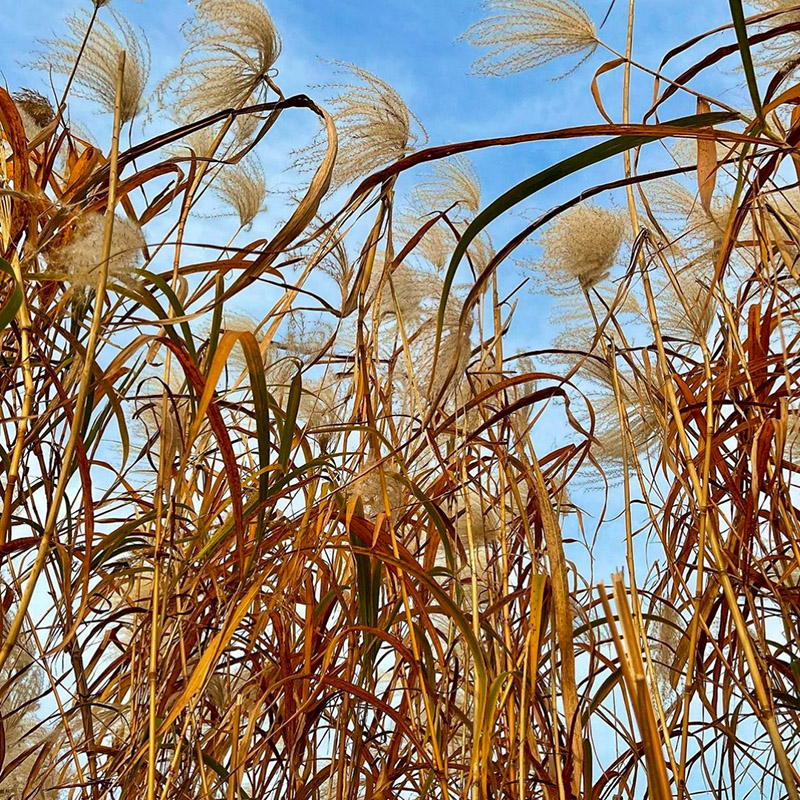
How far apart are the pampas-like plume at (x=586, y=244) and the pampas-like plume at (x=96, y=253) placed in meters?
0.46

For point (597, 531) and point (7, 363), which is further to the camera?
point (597, 531)

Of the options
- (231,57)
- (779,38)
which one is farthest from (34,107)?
(779,38)

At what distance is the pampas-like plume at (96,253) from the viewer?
20.5 inches

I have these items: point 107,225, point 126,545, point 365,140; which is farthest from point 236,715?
point 365,140

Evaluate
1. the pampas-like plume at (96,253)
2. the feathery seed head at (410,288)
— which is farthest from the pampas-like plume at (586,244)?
the pampas-like plume at (96,253)

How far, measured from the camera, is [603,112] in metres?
A: 0.70

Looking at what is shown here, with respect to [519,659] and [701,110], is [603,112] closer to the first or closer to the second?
[701,110]

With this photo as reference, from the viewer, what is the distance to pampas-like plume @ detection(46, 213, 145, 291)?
0.52 m

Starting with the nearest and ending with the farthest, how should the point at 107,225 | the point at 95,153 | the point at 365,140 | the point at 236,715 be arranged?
the point at 107,225, the point at 236,715, the point at 365,140, the point at 95,153

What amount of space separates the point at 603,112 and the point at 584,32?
12cm

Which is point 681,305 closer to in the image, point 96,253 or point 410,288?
point 410,288

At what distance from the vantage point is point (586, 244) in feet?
2.89

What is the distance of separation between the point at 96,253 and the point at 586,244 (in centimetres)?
51

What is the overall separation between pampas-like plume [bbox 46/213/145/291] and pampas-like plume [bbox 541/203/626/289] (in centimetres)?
46
